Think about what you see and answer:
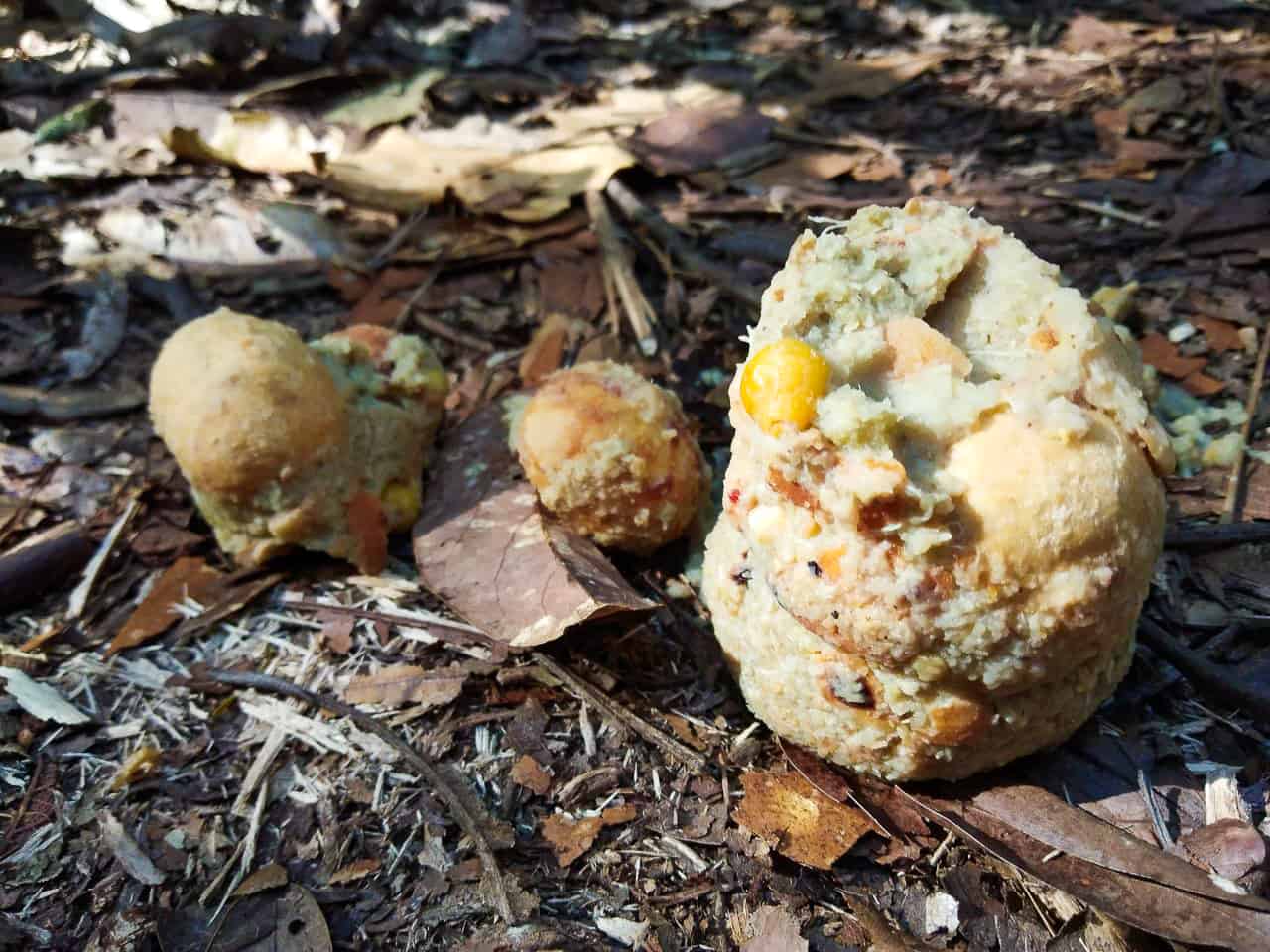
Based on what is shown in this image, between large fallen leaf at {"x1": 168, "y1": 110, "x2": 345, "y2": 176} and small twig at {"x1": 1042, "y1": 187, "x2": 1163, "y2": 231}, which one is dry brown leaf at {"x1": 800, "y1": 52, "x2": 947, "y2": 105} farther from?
large fallen leaf at {"x1": 168, "y1": 110, "x2": 345, "y2": 176}

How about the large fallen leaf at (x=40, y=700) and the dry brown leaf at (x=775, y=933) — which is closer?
the dry brown leaf at (x=775, y=933)

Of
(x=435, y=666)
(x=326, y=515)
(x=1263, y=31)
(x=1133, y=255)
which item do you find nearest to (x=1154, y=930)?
(x=435, y=666)

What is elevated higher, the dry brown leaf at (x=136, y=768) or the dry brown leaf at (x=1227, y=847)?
the dry brown leaf at (x=1227, y=847)

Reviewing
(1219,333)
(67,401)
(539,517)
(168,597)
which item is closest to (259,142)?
(67,401)

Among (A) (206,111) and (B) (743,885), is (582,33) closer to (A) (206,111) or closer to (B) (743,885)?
(A) (206,111)

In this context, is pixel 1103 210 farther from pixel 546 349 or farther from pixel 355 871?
pixel 355 871

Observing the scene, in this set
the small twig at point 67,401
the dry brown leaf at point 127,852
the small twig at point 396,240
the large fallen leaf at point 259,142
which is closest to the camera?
the dry brown leaf at point 127,852

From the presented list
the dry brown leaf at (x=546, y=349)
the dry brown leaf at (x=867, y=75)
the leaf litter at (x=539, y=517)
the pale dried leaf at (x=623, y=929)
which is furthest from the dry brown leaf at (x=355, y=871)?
the dry brown leaf at (x=867, y=75)

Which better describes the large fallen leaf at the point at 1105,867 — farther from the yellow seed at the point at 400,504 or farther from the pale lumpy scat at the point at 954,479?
the yellow seed at the point at 400,504
